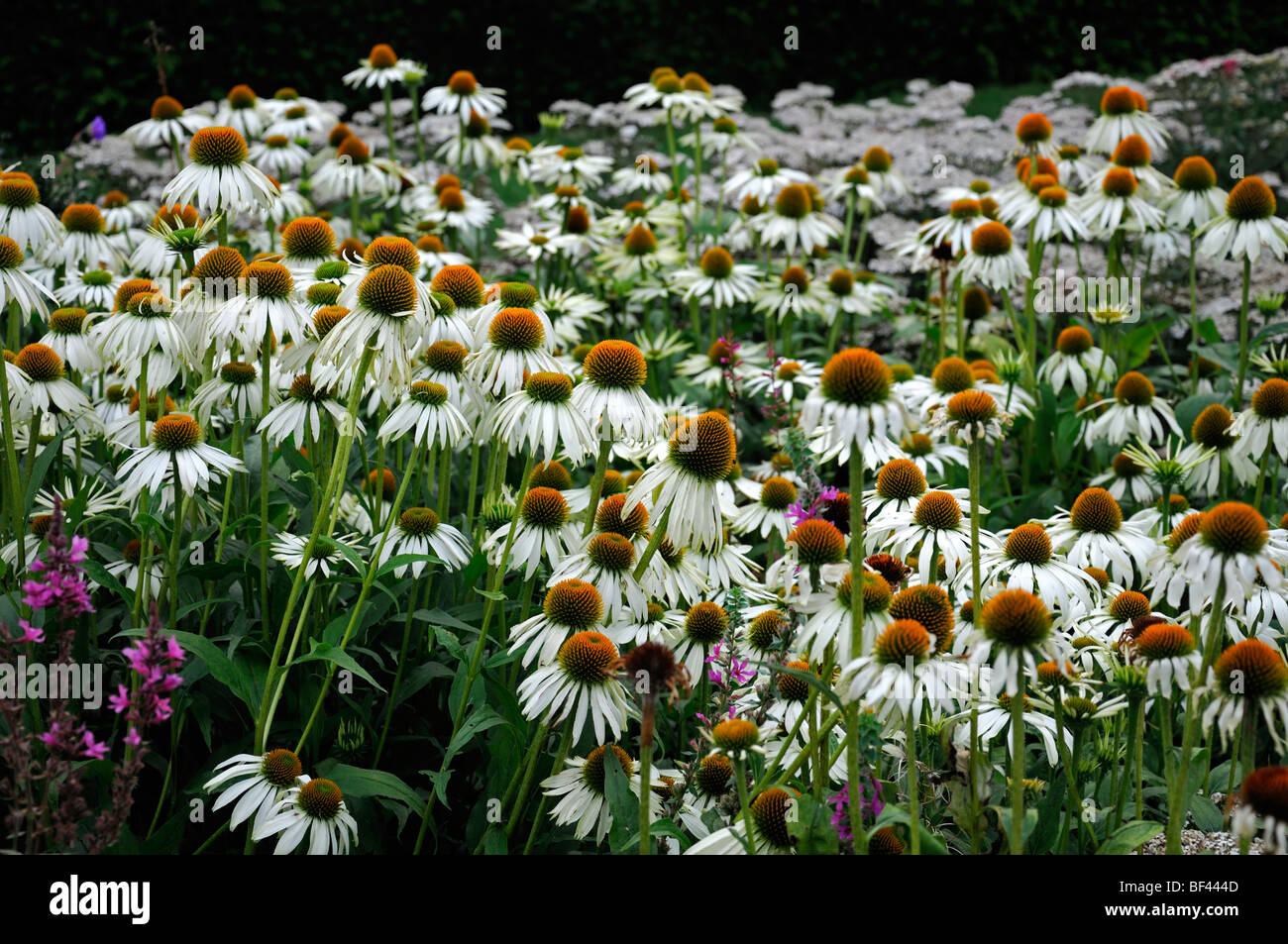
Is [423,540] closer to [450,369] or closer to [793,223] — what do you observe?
[450,369]

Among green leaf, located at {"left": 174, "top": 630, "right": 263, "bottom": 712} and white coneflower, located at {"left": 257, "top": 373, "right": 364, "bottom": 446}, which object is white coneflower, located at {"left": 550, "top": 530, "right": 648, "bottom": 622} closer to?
green leaf, located at {"left": 174, "top": 630, "right": 263, "bottom": 712}

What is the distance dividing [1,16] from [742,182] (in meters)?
6.56

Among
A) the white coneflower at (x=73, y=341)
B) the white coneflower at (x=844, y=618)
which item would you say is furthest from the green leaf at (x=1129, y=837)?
the white coneflower at (x=73, y=341)

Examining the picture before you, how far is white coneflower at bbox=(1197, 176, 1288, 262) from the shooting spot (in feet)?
14.0

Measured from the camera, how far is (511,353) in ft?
9.55

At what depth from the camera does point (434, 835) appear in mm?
2760

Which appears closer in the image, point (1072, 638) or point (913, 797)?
point (913, 797)

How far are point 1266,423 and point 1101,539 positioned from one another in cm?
75

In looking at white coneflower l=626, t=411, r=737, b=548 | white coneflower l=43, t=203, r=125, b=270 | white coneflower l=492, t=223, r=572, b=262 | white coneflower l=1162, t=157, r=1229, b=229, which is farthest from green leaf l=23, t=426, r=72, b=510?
white coneflower l=1162, t=157, r=1229, b=229

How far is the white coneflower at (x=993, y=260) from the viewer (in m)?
4.87

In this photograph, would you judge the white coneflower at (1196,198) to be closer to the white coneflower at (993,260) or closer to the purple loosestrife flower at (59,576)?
the white coneflower at (993,260)

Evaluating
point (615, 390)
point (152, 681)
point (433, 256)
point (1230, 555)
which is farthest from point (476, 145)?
point (1230, 555)

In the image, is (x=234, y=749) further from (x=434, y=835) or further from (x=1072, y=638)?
(x=1072, y=638)
